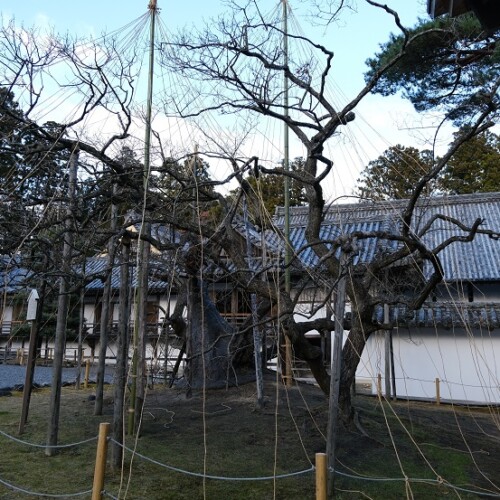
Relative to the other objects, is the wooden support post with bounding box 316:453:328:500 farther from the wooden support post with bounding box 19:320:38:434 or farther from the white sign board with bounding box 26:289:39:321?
the white sign board with bounding box 26:289:39:321

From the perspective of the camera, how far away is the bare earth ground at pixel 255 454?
459 centimetres

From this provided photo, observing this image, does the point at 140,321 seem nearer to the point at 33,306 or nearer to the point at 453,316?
the point at 33,306

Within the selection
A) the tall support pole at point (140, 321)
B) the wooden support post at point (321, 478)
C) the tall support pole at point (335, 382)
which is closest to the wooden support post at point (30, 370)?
the tall support pole at point (140, 321)

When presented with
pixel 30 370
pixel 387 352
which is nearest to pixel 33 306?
pixel 30 370

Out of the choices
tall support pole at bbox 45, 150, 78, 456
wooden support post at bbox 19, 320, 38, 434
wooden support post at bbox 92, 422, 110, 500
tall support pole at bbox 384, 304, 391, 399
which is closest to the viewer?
wooden support post at bbox 92, 422, 110, 500

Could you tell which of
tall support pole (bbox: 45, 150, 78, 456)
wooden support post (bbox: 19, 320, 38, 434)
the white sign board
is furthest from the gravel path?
tall support pole (bbox: 45, 150, 78, 456)

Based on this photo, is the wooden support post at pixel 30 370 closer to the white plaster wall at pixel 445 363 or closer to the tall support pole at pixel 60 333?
the tall support pole at pixel 60 333

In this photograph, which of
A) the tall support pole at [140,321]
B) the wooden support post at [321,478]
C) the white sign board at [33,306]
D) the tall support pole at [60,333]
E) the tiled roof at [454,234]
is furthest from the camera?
the tiled roof at [454,234]

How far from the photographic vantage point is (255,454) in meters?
5.68

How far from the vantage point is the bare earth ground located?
4.59 m

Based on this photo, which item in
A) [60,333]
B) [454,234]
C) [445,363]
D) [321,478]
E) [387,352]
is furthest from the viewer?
[454,234]

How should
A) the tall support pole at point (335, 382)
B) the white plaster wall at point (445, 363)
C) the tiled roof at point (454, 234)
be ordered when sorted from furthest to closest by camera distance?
the tiled roof at point (454, 234) < the white plaster wall at point (445, 363) < the tall support pole at point (335, 382)

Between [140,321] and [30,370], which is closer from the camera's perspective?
[140,321]

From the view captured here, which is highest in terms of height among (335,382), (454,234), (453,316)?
(454,234)
